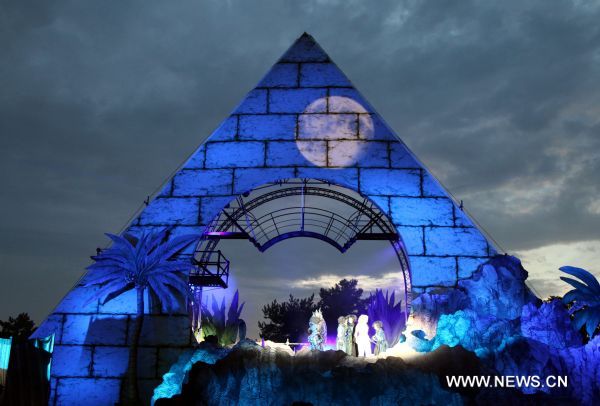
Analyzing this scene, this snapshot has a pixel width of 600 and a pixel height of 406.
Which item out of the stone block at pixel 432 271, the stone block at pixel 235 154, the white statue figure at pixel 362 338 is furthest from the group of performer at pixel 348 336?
the stone block at pixel 235 154

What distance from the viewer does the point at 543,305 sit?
44.2 feet

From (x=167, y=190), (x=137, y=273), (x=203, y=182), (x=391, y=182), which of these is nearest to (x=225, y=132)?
(x=203, y=182)

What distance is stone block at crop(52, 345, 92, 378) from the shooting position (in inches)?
567

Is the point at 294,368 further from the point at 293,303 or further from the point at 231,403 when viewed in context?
the point at 293,303

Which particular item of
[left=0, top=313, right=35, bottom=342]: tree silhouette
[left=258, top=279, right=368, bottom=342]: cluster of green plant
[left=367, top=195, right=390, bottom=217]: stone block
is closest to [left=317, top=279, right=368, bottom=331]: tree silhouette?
[left=258, top=279, right=368, bottom=342]: cluster of green plant

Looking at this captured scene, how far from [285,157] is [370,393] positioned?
719 centimetres

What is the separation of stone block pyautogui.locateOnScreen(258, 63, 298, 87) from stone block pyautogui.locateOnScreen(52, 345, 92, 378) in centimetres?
900

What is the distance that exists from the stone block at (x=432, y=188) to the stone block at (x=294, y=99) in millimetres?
3639

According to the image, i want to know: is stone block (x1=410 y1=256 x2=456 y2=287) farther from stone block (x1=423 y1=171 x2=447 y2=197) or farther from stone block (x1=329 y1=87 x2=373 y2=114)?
stone block (x1=329 y1=87 x2=373 y2=114)

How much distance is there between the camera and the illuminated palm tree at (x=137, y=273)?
45.5ft

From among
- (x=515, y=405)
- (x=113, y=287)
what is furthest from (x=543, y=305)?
(x=113, y=287)

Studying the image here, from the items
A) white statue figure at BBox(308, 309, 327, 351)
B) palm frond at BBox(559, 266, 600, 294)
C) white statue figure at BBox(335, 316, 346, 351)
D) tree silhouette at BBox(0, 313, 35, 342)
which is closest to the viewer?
white statue figure at BBox(308, 309, 327, 351)

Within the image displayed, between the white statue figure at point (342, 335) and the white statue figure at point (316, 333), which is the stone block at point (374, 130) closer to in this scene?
the white statue figure at point (342, 335)

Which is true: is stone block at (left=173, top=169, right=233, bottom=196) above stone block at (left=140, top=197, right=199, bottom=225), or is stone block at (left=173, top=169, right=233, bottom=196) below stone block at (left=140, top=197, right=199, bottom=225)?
above
